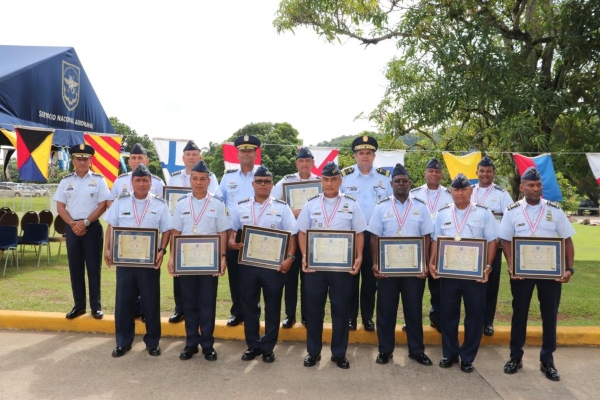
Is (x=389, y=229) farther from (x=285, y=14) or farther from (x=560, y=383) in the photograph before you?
(x=285, y=14)

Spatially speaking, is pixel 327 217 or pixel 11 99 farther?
pixel 11 99

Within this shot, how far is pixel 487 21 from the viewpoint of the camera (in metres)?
10.7

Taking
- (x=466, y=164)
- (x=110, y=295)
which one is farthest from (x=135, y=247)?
(x=466, y=164)

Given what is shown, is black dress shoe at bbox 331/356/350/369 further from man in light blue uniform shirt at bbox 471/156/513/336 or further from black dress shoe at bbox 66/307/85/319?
black dress shoe at bbox 66/307/85/319

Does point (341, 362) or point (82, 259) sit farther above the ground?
point (82, 259)

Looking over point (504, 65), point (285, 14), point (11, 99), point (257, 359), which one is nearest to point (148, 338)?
point (257, 359)

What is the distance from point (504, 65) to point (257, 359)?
7.95m

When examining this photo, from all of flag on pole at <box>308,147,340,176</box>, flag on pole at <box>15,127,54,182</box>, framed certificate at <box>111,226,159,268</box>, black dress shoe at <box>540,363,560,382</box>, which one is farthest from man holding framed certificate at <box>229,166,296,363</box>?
flag on pole at <box>15,127,54,182</box>

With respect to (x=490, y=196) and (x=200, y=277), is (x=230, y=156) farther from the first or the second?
A: (x=490, y=196)

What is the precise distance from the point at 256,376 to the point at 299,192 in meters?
2.06

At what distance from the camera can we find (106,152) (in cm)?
809

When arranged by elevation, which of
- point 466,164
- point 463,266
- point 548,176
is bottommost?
point 463,266

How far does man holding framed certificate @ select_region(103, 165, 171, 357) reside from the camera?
4.98 meters

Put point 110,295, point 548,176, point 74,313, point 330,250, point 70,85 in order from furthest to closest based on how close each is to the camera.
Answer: point 70,85
point 548,176
point 110,295
point 74,313
point 330,250
